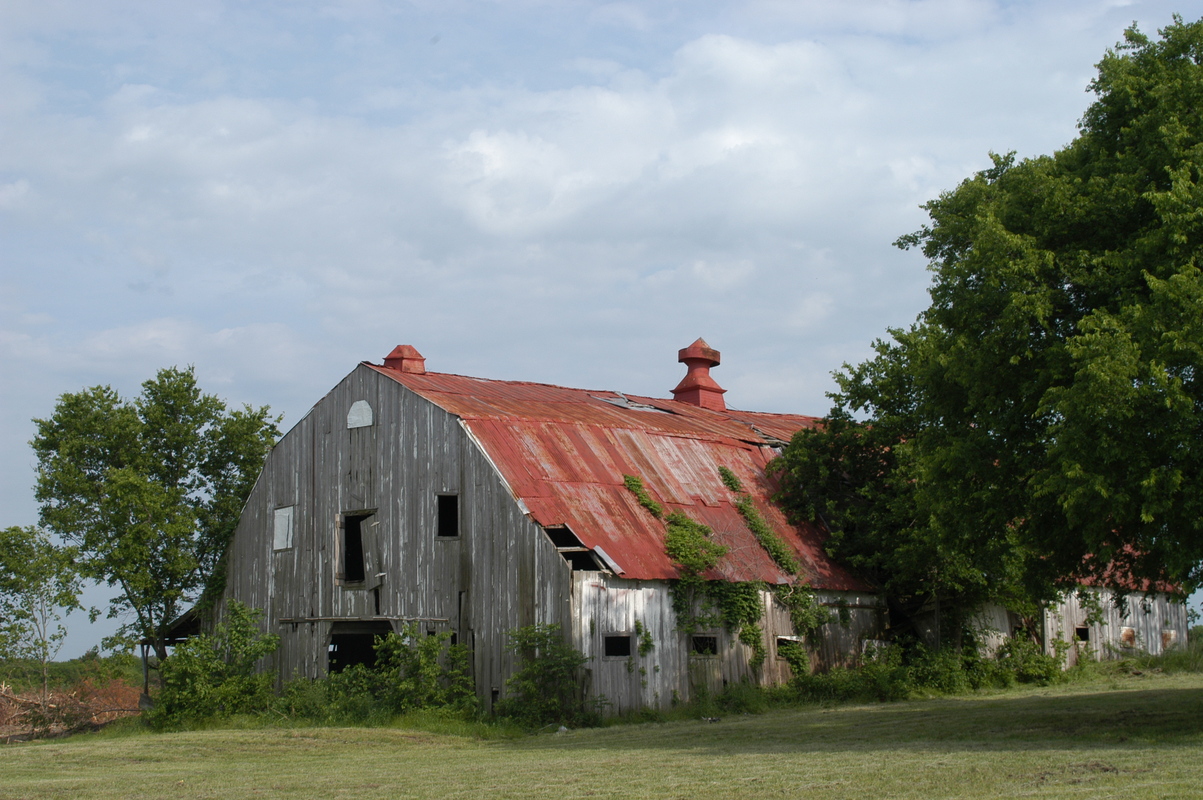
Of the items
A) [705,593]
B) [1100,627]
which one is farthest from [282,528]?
[1100,627]

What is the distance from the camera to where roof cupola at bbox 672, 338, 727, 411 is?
37375 millimetres

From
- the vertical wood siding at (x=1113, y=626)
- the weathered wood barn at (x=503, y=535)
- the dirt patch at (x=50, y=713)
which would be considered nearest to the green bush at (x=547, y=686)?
the weathered wood barn at (x=503, y=535)

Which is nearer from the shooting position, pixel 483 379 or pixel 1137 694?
pixel 1137 694

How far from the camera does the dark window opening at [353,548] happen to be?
2642 cm

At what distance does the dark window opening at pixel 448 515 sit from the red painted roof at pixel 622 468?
5.28ft

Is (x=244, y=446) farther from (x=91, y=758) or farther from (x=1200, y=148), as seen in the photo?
(x=1200, y=148)

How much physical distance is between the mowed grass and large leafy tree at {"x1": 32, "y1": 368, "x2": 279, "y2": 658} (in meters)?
9.42

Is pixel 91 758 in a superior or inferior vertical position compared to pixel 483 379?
inferior

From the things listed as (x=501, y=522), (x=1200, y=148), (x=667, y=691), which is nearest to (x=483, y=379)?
(x=501, y=522)

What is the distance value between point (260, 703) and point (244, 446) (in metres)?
9.46

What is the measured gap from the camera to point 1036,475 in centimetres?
1590

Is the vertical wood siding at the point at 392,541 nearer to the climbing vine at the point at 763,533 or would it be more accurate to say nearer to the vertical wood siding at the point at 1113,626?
the climbing vine at the point at 763,533

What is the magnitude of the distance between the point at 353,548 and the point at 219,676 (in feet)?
13.1

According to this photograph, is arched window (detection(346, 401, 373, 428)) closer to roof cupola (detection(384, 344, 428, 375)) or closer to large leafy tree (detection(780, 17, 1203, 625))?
roof cupola (detection(384, 344, 428, 375))
